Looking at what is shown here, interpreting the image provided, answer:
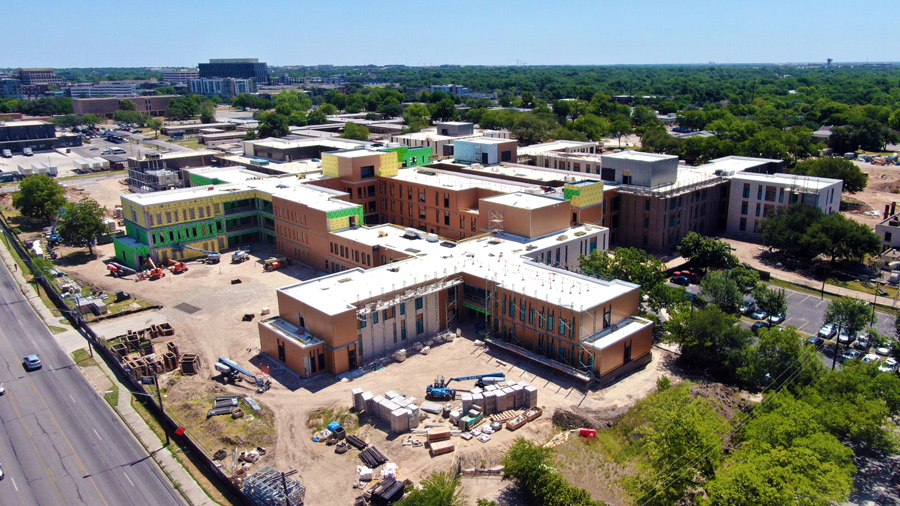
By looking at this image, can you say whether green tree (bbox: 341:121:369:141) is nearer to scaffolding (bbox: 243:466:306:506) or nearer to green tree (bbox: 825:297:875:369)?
green tree (bbox: 825:297:875:369)

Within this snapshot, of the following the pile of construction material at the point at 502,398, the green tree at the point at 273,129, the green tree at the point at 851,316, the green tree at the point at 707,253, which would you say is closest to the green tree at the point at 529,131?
the green tree at the point at 273,129

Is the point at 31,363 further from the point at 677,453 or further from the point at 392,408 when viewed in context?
the point at 677,453

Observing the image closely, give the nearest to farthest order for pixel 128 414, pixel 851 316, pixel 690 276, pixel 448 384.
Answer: pixel 128 414 → pixel 448 384 → pixel 851 316 → pixel 690 276

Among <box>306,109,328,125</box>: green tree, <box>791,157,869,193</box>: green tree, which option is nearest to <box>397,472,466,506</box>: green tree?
<box>791,157,869,193</box>: green tree

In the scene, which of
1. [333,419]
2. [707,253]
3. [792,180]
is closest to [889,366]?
[707,253]

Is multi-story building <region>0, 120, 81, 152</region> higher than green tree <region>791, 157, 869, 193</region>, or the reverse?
multi-story building <region>0, 120, 81, 152</region>

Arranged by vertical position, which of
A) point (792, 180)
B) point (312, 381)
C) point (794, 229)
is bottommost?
point (312, 381)

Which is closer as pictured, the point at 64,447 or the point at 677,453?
the point at 677,453
